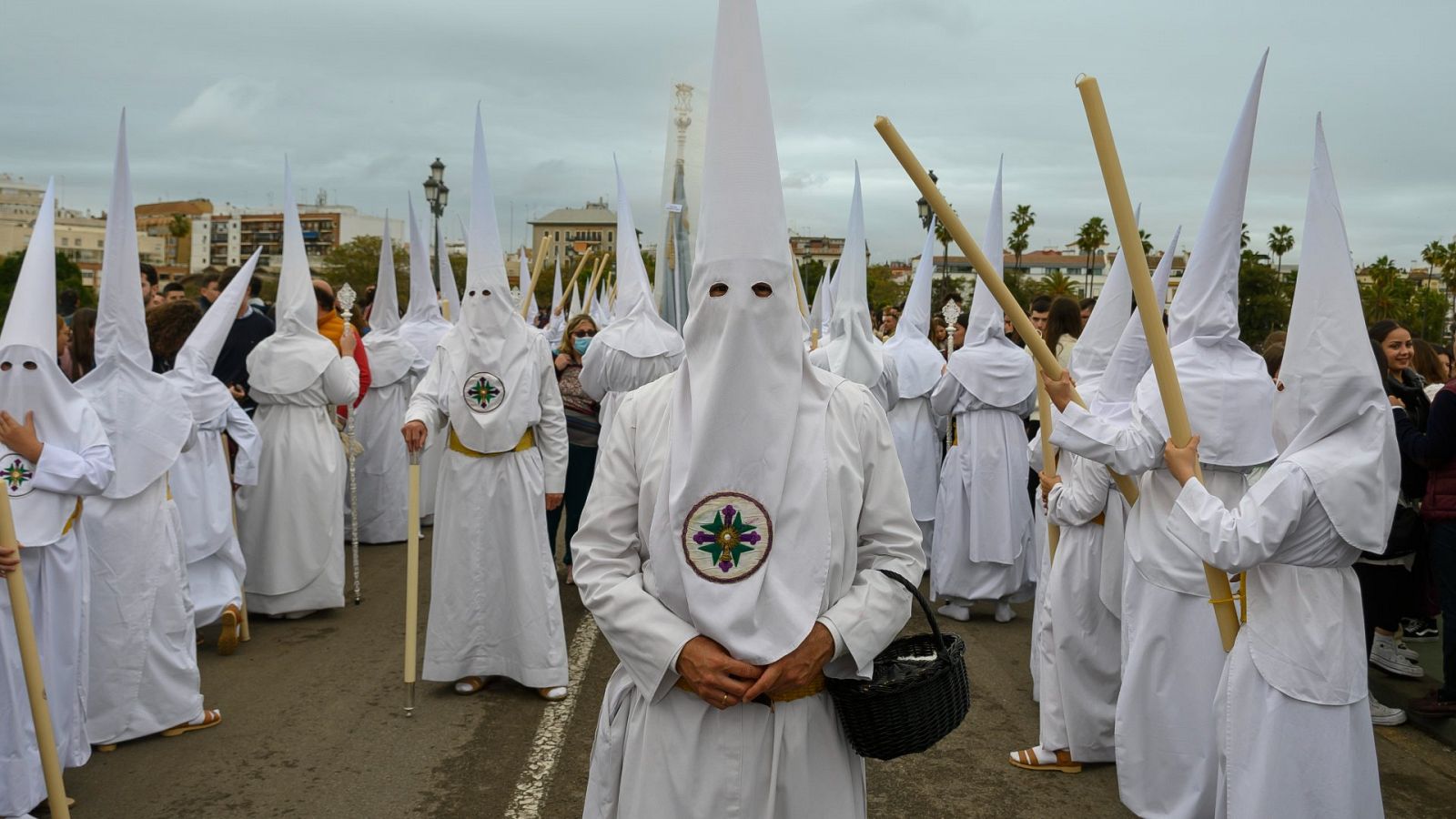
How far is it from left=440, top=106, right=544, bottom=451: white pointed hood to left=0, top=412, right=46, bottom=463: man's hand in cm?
221

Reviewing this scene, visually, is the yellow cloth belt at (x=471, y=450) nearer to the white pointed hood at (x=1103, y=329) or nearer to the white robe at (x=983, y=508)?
the white pointed hood at (x=1103, y=329)

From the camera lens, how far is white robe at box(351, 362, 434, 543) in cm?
1077

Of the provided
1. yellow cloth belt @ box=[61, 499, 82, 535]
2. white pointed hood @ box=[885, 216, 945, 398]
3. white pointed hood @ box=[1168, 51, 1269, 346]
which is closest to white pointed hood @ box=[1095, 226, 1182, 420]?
white pointed hood @ box=[1168, 51, 1269, 346]

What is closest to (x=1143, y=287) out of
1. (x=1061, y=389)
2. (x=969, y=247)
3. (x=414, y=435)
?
(x=969, y=247)

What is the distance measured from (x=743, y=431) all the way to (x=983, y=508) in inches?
233

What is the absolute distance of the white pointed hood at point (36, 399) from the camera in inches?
181

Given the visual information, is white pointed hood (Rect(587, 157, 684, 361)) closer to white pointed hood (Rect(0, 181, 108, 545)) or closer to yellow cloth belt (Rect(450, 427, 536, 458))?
yellow cloth belt (Rect(450, 427, 536, 458))

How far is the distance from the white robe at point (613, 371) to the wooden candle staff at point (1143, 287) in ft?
17.4

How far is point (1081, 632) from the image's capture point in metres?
5.44

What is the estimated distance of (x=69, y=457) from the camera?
467cm

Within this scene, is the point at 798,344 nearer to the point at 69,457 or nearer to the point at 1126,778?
the point at 1126,778

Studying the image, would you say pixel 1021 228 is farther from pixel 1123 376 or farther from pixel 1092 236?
pixel 1123 376

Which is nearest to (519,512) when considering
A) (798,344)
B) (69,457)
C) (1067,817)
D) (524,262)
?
(69,457)

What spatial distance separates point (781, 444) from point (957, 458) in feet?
19.8
